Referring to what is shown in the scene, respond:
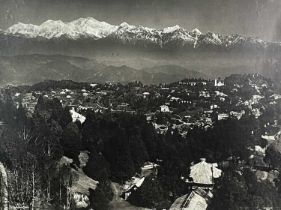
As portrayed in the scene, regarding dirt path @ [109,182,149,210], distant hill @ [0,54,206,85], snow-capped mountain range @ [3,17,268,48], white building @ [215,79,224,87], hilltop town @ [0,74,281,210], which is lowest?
dirt path @ [109,182,149,210]

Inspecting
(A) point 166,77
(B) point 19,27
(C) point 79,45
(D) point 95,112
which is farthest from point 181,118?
(B) point 19,27

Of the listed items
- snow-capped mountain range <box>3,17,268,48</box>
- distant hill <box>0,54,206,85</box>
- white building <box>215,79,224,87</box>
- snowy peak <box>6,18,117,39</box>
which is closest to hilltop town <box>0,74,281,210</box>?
white building <box>215,79,224,87</box>

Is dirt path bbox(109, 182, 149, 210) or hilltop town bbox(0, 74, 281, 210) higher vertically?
hilltop town bbox(0, 74, 281, 210)

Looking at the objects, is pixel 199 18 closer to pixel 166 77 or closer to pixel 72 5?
pixel 166 77

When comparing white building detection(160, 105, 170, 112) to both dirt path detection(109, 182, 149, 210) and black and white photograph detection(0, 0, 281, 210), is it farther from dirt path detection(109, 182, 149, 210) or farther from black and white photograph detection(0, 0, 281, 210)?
dirt path detection(109, 182, 149, 210)

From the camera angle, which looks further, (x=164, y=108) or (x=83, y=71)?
(x=164, y=108)

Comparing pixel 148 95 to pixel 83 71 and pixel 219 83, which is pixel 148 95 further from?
pixel 219 83

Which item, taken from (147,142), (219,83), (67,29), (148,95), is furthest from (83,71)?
(219,83)
